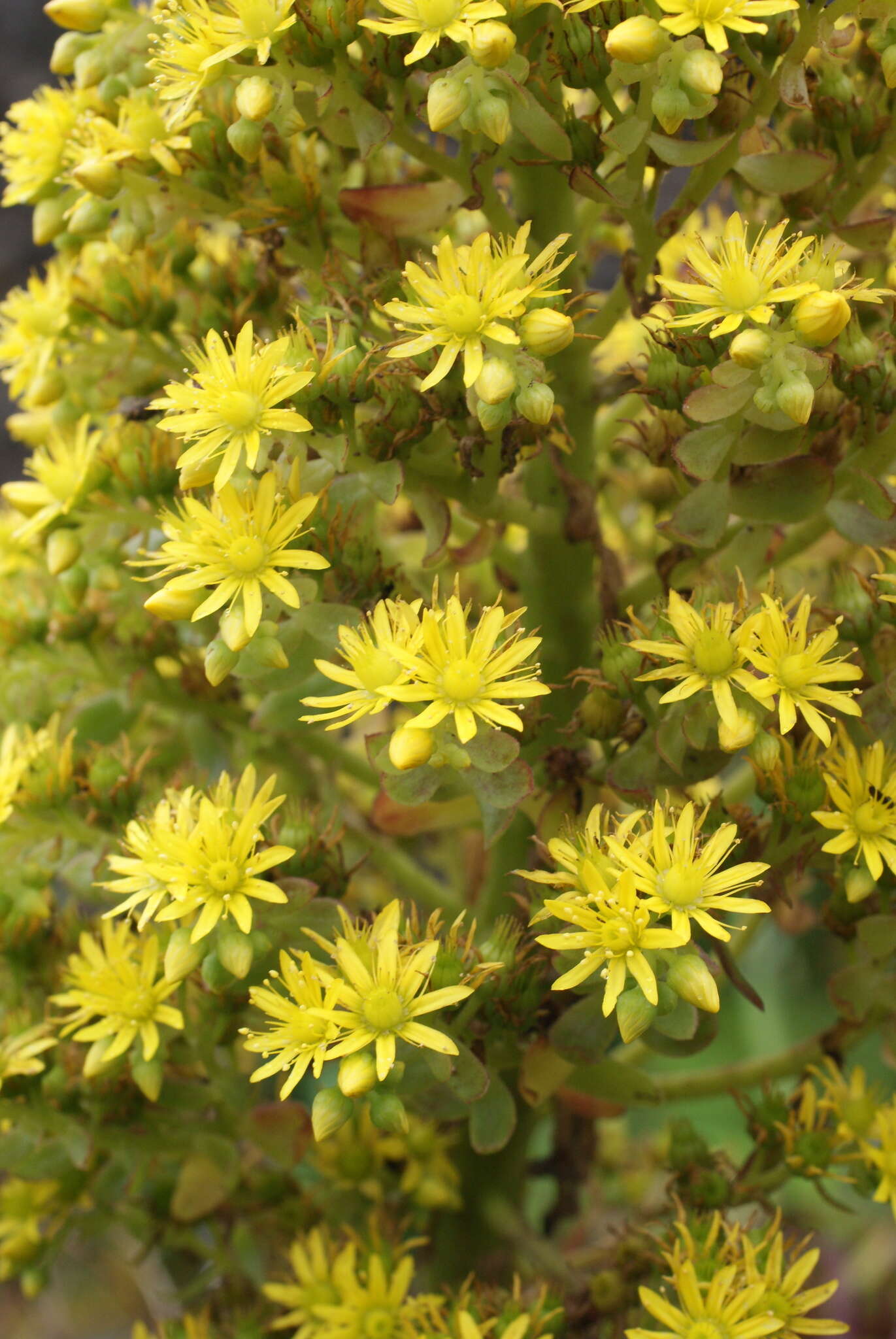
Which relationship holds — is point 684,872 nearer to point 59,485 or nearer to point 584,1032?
point 584,1032

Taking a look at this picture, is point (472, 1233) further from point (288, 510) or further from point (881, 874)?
point (288, 510)

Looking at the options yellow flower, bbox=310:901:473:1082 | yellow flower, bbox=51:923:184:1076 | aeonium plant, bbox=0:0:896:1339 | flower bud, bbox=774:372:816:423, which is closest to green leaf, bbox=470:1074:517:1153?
aeonium plant, bbox=0:0:896:1339

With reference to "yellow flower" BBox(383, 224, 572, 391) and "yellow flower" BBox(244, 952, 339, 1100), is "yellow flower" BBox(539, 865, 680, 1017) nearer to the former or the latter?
"yellow flower" BBox(244, 952, 339, 1100)

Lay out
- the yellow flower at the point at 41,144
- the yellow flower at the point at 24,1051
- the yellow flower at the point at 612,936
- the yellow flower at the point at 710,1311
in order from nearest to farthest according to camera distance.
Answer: the yellow flower at the point at 612,936 < the yellow flower at the point at 710,1311 < the yellow flower at the point at 24,1051 < the yellow flower at the point at 41,144

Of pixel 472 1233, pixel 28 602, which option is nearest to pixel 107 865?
pixel 28 602

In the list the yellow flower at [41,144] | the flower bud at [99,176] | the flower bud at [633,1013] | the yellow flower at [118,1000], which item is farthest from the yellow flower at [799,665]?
the yellow flower at [41,144]

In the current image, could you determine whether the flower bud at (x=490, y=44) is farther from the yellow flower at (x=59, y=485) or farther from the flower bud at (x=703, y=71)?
the yellow flower at (x=59, y=485)
